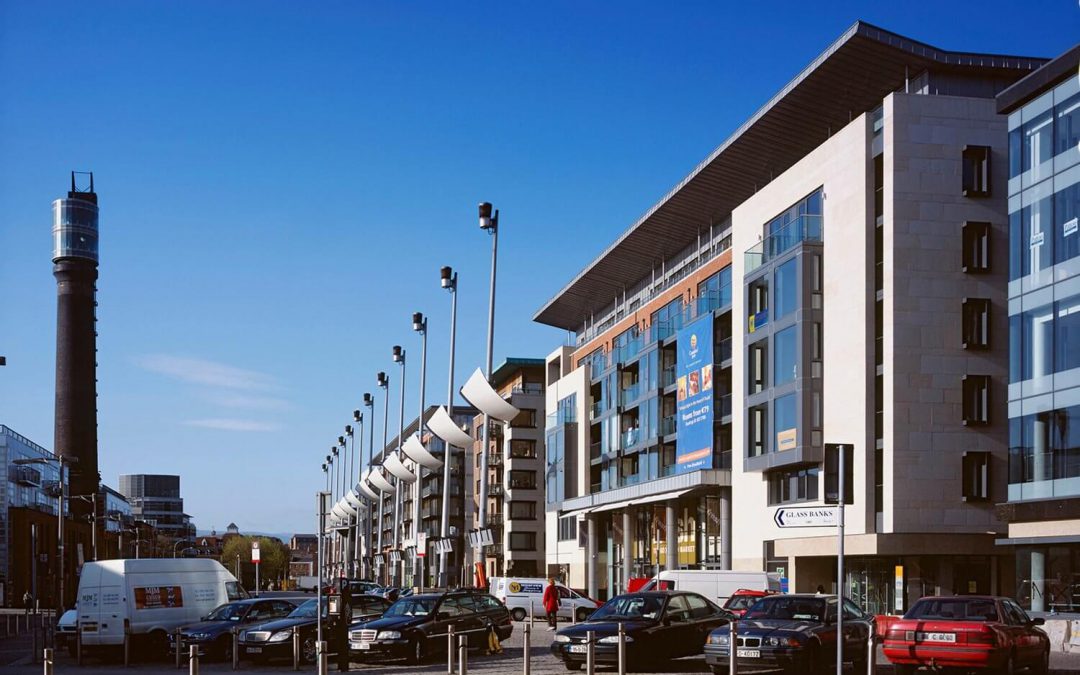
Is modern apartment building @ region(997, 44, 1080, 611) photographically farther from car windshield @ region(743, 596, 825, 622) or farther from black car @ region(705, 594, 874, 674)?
car windshield @ region(743, 596, 825, 622)

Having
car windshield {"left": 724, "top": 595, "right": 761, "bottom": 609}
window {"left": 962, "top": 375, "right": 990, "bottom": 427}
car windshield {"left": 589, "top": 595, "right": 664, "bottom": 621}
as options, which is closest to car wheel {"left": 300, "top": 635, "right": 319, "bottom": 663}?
car windshield {"left": 589, "top": 595, "right": 664, "bottom": 621}

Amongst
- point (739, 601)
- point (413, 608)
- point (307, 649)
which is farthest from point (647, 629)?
point (739, 601)

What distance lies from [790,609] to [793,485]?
2758 centimetres

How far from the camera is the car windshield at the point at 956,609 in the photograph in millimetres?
22719

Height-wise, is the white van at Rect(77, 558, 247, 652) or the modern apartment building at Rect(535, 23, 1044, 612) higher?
the modern apartment building at Rect(535, 23, 1044, 612)

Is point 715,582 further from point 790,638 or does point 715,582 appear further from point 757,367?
point 790,638

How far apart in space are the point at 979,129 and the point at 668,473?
25.6 m

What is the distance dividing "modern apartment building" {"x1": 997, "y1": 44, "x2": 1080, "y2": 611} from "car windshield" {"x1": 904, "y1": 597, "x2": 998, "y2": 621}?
575 inches

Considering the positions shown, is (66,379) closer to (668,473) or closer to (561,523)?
(561,523)

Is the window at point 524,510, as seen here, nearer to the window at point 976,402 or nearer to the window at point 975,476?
the window at point 975,476

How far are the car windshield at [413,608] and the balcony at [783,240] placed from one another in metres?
24.6

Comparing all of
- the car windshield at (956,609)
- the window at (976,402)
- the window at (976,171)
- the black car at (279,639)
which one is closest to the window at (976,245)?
the window at (976,171)

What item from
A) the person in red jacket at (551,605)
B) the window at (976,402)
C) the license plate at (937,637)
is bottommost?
the person in red jacket at (551,605)

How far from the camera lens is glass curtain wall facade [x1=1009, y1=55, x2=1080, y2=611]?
36844 millimetres
